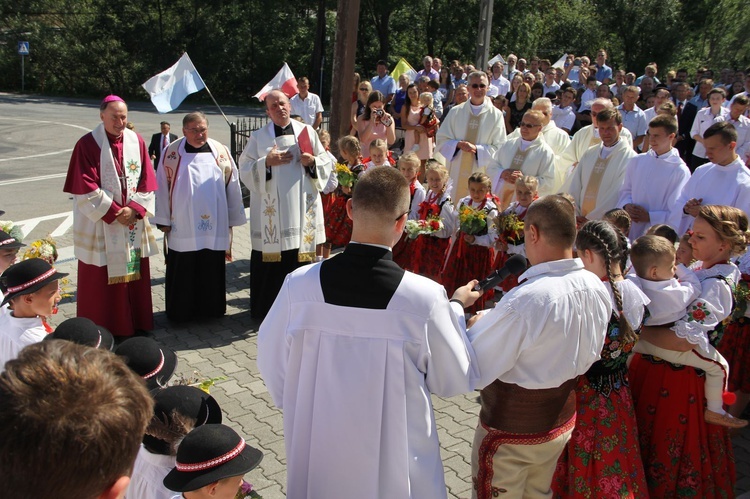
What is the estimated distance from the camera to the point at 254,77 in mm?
36125

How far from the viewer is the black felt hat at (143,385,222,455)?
2.77 m

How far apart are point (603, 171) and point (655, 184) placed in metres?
0.74

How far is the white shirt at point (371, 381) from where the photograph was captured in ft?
8.98

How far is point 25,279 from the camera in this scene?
12.3ft

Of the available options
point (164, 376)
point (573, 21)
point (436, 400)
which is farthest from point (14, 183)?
point (573, 21)

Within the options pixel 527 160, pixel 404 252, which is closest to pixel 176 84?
pixel 404 252

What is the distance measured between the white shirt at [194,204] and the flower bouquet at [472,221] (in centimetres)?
249

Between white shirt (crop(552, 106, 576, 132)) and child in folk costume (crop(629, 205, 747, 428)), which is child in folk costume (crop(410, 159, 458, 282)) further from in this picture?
white shirt (crop(552, 106, 576, 132))

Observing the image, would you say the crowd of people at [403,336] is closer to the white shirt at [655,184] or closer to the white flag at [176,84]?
the white shirt at [655,184]

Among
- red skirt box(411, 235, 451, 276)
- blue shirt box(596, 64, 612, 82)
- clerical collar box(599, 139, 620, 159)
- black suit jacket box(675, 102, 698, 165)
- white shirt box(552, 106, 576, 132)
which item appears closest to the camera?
clerical collar box(599, 139, 620, 159)

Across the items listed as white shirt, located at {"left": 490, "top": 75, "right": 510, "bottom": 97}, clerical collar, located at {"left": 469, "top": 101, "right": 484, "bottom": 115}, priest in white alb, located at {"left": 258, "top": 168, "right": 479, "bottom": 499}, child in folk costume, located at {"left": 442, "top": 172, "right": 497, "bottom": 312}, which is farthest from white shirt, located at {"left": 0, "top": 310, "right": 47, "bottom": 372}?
white shirt, located at {"left": 490, "top": 75, "right": 510, "bottom": 97}

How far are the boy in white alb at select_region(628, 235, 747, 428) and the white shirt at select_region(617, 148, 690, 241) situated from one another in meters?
2.90

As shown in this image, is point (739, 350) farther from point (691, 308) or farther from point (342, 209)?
point (342, 209)

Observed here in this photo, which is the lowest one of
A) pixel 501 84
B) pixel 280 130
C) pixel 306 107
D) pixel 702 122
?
pixel 306 107
